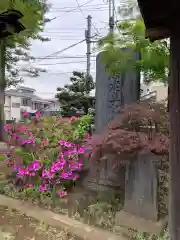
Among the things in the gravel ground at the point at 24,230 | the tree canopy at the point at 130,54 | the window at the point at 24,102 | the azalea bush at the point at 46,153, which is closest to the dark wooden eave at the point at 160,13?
the tree canopy at the point at 130,54

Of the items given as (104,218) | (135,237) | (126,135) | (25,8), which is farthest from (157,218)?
(25,8)

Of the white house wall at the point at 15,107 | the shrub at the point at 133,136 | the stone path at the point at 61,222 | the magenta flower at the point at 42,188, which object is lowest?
the stone path at the point at 61,222

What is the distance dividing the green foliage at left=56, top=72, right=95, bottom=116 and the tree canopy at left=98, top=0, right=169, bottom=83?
9.45 metres

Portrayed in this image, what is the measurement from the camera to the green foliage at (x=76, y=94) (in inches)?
542

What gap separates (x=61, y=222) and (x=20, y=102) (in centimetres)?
3474

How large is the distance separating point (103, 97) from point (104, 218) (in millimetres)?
1890

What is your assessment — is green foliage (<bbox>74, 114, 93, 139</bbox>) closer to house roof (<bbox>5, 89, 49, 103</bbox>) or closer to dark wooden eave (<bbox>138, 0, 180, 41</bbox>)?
dark wooden eave (<bbox>138, 0, 180, 41</bbox>)

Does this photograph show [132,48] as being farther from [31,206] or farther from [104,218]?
[31,206]

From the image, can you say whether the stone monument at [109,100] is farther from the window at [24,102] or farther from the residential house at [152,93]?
the window at [24,102]

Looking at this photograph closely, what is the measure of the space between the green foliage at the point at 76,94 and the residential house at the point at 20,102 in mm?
15397

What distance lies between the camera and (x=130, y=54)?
384cm

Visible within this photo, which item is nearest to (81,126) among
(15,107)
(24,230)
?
(24,230)

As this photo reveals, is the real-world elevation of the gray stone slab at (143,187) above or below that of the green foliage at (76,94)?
below

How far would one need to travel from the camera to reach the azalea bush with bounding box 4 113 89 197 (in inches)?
151
